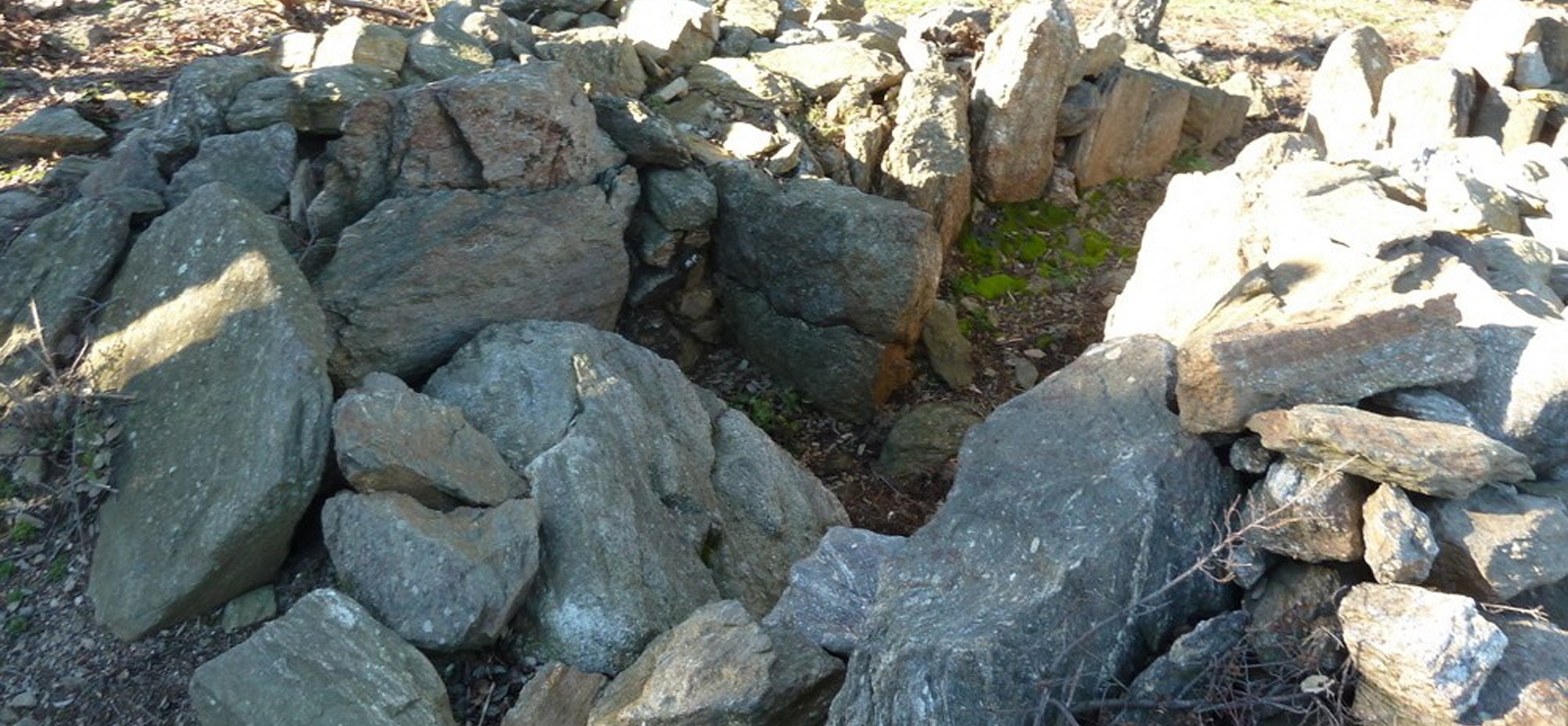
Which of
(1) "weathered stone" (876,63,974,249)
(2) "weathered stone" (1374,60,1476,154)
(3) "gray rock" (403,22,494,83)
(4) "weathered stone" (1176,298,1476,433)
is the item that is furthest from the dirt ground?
(4) "weathered stone" (1176,298,1476,433)

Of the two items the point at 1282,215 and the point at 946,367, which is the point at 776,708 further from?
the point at 946,367

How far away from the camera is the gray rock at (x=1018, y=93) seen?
866 cm

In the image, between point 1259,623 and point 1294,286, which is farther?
point 1294,286

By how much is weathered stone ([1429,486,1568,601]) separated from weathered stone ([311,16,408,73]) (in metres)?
5.87

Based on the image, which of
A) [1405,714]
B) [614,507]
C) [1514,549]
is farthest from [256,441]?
[1514,549]

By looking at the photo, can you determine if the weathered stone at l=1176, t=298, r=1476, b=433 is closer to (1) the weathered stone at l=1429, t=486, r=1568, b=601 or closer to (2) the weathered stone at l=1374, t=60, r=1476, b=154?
(1) the weathered stone at l=1429, t=486, r=1568, b=601

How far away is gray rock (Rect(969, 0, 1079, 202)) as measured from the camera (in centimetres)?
866

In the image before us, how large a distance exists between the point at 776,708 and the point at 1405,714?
5.81ft

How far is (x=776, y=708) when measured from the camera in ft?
12.0

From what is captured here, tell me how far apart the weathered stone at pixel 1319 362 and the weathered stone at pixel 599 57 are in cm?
474

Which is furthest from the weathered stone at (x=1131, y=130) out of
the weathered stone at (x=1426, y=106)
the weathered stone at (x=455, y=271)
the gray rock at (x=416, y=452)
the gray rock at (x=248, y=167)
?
the gray rock at (x=416, y=452)

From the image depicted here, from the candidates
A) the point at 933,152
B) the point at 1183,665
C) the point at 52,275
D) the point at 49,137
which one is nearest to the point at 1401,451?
the point at 1183,665

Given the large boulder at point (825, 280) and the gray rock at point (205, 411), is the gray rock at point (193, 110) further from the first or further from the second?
the large boulder at point (825, 280)

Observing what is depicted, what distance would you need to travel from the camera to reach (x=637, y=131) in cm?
684
